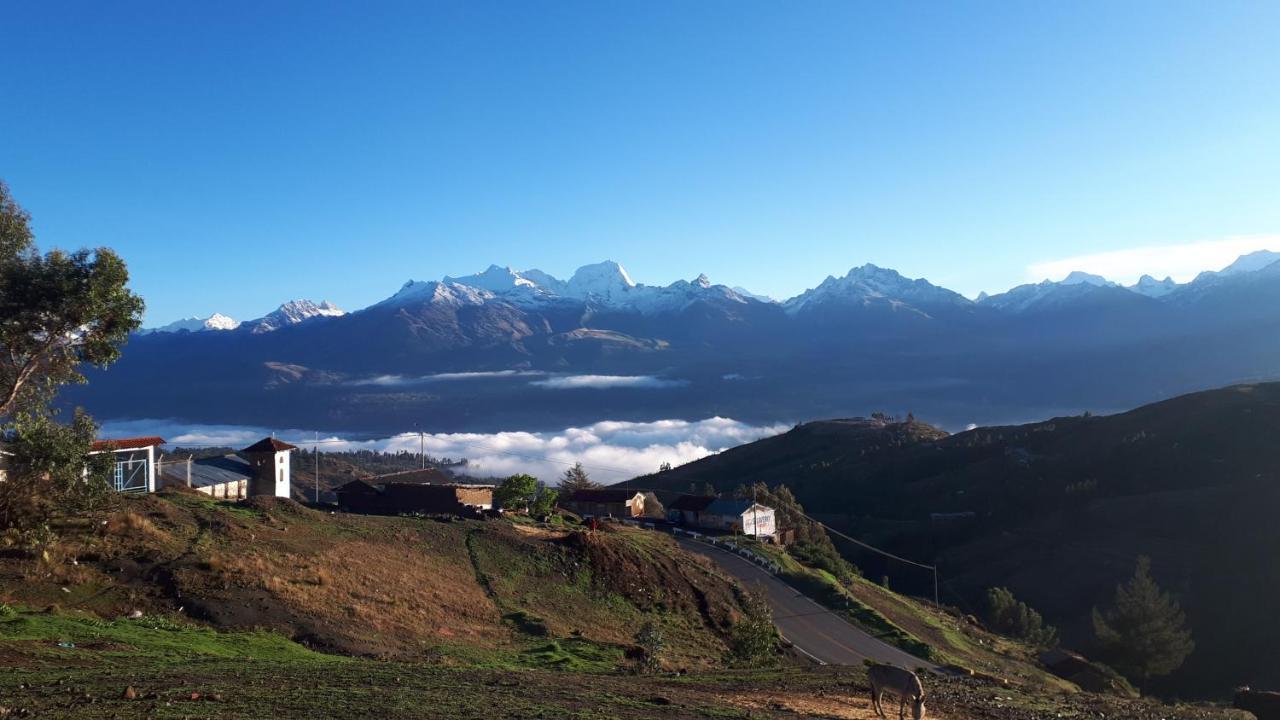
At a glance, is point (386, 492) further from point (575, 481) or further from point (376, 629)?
point (376, 629)

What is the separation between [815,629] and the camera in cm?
4784

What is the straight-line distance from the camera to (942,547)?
10312 centimetres

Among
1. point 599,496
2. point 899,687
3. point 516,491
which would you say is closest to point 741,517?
point 599,496

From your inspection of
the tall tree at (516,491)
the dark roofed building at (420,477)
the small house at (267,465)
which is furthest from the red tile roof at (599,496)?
the small house at (267,465)

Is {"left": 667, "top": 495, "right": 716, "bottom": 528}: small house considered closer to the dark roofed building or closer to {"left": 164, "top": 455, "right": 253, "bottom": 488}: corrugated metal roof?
the dark roofed building

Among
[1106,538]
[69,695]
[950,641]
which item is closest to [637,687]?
[69,695]

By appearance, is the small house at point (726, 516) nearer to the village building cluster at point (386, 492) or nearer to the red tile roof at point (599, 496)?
the village building cluster at point (386, 492)

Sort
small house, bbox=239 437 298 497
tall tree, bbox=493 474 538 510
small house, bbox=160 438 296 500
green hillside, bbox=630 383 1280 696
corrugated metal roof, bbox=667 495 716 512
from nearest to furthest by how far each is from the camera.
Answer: small house, bbox=160 438 296 500 → small house, bbox=239 437 298 497 → tall tree, bbox=493 474 538 510 → green hillside, bbox=630 383 1280 696 → corrugated metal roof, bbox=667 495 716 512

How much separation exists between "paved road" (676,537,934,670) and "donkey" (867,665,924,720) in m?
23.8

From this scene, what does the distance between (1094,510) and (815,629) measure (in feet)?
229

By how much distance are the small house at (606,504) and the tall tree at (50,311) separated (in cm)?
6487

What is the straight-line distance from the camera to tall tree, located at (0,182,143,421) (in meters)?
21.8

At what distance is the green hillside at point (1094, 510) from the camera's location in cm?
7338

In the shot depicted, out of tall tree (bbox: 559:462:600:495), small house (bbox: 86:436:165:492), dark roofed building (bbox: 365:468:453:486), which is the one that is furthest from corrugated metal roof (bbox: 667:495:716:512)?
small house (bbox: 86:436:165:492)
